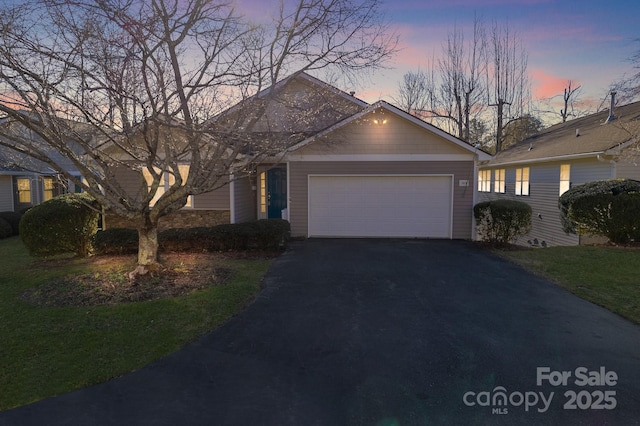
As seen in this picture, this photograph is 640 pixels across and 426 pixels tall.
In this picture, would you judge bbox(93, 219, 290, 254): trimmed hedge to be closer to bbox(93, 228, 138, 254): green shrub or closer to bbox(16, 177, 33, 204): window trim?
bbox(93, 228, 138, 254): green shrub

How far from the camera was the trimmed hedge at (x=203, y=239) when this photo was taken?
33.8 feet

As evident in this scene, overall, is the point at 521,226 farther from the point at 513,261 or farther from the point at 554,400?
the point at 554,400

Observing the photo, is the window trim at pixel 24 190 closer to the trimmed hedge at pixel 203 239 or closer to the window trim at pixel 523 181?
the trimmed hedge at pixel 203 239

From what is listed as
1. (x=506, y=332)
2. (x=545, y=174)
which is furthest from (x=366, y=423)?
(x=545, y=174)

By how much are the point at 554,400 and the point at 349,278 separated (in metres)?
4.57

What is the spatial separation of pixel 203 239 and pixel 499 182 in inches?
628

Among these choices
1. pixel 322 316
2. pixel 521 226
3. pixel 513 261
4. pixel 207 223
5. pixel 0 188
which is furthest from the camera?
pixel 0 188

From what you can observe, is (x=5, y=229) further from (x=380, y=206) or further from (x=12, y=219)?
(x=380, y=206)

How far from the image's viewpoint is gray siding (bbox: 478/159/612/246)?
12.3 m

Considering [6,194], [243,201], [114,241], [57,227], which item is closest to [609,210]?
[243,201]

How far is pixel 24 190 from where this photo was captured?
18.3 metres

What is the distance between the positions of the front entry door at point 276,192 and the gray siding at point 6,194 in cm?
1272

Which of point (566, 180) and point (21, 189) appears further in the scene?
point (21, 189)

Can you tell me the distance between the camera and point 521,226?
35.3 ft
